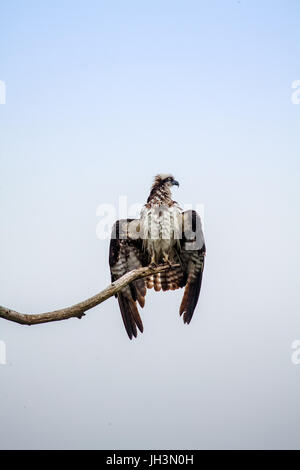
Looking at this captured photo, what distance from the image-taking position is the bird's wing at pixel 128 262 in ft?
39.0

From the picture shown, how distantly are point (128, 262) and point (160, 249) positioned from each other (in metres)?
1.02

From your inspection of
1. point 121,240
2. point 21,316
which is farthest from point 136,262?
point 21,316

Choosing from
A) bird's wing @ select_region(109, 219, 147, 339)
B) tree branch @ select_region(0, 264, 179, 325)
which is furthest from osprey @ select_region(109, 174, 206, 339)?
tree branch @ select_region(0, 264, 179, 325)

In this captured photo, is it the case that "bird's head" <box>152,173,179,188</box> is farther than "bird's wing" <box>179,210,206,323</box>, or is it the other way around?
"bird's head" <box>152,173,179,188</box>

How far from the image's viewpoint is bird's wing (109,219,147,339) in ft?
39.0

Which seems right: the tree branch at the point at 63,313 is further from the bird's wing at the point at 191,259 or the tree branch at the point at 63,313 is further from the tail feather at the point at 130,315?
the tail feather at the point at 130,315

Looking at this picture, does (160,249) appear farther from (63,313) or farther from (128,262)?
(63,313)

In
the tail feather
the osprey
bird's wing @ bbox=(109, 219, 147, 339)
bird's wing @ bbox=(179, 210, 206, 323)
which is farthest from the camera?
the tail feather

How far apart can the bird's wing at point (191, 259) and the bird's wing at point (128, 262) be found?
0.82m

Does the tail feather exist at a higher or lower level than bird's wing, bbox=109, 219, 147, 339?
lower

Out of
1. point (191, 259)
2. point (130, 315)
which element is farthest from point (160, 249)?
point (130, 315)

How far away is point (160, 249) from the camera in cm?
1155

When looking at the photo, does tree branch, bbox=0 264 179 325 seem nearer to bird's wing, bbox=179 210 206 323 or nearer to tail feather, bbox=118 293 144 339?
bird's wing, bbox=179 210 206 323

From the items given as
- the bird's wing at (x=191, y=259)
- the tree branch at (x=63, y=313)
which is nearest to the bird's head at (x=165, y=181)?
the bird's wing at (x=191, y=259)
